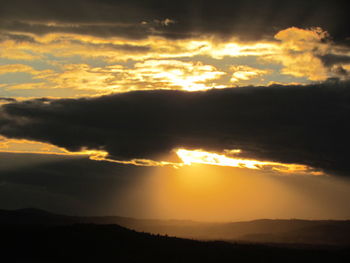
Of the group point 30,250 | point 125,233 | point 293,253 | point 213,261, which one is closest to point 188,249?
point 213,261

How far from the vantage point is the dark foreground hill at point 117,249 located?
6902 cm

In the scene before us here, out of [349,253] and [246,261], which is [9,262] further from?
[349,253]

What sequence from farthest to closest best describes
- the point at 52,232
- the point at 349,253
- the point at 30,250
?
the point at 349,253, the point at 52,232, the point at 30,250

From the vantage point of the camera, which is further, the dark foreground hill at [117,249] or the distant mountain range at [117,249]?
the dark foreground hill at [117,249]

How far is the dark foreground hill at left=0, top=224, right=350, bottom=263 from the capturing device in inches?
2717

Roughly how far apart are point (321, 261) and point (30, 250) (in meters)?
43.0

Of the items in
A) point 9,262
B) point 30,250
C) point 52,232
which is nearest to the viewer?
Answer: point 9,262

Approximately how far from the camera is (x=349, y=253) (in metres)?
83.8

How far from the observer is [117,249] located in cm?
7325

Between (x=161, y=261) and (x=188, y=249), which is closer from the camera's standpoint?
(x=161, y=261)

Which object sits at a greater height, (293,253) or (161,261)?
(293,253)

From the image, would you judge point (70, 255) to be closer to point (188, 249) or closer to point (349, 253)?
point (188, 249)

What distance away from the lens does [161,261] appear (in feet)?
224

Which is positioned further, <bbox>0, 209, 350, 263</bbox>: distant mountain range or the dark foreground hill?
the dark foreground hill
